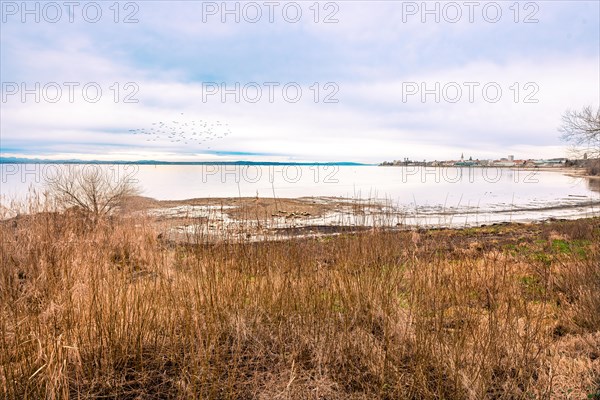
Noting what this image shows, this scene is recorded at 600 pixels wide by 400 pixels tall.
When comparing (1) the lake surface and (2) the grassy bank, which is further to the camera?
(1) the lake surface

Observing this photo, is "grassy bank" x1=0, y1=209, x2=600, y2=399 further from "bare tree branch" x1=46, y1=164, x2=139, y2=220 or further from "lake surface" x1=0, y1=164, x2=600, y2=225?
"bare tree branch" x1=46, y1=164, x2=139, y2=220

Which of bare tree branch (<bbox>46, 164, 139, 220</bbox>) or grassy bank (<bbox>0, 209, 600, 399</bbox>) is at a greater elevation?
bare tree branch (<bbox>46, 164, 139, 220</bbox>)

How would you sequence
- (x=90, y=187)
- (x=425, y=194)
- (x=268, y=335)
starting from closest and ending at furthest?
(x=268, y=335)
(x=90, y=187)
(x=425, y=194)

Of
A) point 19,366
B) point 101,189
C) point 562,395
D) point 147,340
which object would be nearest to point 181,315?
point 147,340

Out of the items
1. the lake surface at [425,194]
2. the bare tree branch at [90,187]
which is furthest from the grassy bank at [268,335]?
the bare tree branch at [90,187]

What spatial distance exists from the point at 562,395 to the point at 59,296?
4.72 metres

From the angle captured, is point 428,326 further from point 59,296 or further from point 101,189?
point 101,189

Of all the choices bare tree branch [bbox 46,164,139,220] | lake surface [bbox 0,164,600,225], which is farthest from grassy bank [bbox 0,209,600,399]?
bare tree branch [bbox 46,164,139,220]

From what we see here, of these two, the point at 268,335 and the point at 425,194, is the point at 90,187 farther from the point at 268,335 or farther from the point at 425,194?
the point at 425,194

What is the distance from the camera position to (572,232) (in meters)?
16.2

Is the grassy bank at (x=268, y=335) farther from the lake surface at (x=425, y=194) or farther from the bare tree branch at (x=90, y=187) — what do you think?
the bare tree branch at (x=90, y=187)

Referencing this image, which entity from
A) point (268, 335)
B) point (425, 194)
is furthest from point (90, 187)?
point (425, 194)

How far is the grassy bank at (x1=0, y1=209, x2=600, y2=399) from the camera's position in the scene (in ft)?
10.3

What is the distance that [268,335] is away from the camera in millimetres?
3959
